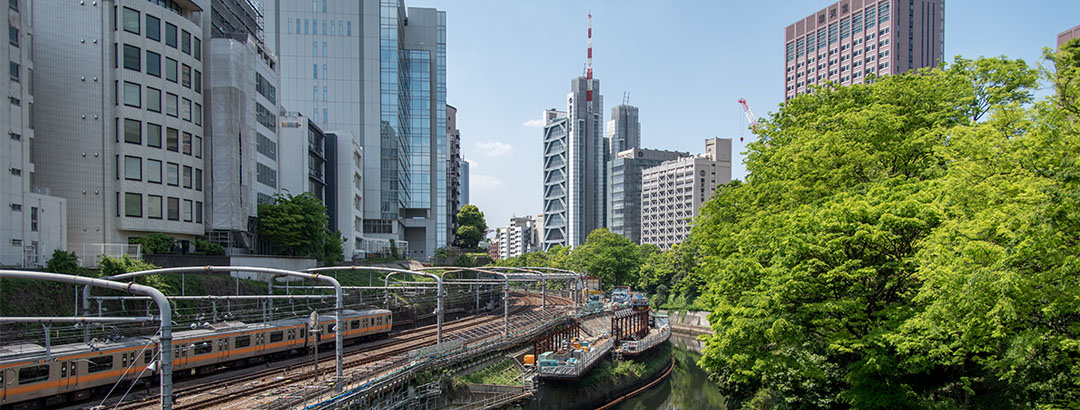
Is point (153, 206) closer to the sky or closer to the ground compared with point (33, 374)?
closer to the sky

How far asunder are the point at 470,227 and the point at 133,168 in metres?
89.5

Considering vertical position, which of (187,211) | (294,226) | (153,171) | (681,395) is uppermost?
(153,171)

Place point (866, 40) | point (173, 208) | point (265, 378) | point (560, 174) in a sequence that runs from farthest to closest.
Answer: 1. point (560, 174)
2. point (866, 40)
3. point (173, 208)
4. point (265, 378)

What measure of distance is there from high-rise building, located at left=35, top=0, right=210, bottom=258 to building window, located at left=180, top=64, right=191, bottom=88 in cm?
189

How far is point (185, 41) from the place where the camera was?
46.6 m

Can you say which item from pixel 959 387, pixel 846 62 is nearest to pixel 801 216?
pixel 959 387

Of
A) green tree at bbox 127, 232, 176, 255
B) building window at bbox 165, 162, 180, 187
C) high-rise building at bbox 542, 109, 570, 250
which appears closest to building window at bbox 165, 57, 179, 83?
building window at bbox 165, 162, 180, 187

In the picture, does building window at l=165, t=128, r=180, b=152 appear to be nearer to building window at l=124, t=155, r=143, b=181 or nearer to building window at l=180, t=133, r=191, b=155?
building window at l=180, t=133, r=191, b=155

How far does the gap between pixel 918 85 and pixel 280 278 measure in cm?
4214

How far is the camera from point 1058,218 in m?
15.7

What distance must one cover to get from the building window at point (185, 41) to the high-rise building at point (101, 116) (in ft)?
7.01

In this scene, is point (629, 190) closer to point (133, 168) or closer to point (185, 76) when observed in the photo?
point (185, 76)

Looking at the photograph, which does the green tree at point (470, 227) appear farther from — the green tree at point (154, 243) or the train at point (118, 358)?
the train at point (118, 358)

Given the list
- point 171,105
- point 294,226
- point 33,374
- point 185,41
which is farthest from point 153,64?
point 33,374
